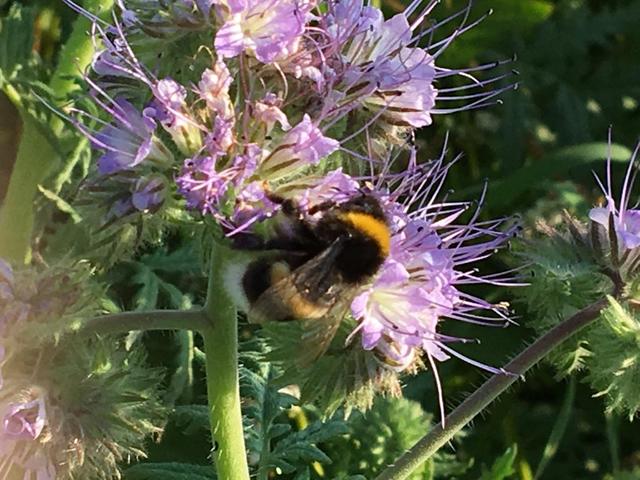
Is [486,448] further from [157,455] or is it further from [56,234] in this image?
[56,234]

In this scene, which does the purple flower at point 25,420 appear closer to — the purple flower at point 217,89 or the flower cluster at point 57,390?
the flower cluster at point 57,390

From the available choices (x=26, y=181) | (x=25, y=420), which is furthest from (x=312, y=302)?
(x=26, y=181)

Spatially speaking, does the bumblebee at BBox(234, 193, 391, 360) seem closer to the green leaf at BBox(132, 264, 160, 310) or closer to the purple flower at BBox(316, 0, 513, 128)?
the purple flower at BBox(316, 0, 513, 128)

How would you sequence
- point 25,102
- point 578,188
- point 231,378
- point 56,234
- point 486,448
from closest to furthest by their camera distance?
point 231,378 < point 25,102 < point 56,234 < point 486,448 < point 578,188

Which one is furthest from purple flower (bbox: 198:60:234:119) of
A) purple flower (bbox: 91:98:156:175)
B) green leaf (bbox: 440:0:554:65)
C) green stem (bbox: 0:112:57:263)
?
green leaf (bbox: 440:0:554:65)

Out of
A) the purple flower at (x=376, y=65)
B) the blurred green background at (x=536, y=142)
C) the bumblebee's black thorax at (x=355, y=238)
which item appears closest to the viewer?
the bumblebee's black thorax at (x=355, y=238)

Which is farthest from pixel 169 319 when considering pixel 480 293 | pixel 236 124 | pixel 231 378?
pixel 480 293

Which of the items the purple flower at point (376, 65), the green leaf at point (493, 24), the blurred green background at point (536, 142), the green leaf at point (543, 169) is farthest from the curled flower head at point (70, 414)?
the green leaf at point (493, 24)
